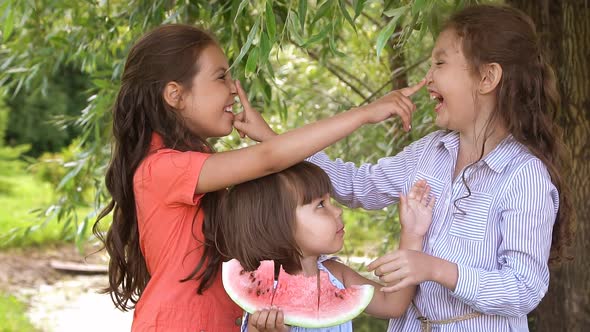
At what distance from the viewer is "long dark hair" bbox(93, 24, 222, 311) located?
2713 millimetres

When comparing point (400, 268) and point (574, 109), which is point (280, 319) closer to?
point (400, 268)

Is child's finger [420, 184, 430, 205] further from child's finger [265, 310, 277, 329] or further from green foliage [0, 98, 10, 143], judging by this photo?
green foliage [0, 98, 10, 143]

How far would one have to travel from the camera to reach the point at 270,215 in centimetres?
245

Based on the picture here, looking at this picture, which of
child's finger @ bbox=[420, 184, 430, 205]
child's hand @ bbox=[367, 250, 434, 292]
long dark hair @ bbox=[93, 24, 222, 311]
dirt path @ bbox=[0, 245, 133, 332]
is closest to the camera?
child's hand @ bbox=[367, 250, 434, 292]

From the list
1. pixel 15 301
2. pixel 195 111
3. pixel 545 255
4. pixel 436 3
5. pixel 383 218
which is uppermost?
pixel 436 3

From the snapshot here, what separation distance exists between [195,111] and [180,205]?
30 cm

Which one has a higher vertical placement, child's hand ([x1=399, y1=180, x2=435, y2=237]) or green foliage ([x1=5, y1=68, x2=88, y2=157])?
child's hand ([x1=399, y1=180, x2=435, y2=237])

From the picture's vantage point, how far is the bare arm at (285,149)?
7.99 feet

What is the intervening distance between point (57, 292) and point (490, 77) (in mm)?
6410

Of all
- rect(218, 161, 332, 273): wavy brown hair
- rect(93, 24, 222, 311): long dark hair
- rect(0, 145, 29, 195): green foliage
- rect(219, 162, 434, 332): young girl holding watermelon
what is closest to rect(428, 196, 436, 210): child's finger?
rect(219, 162, 434, 332): young girl holding watermelon

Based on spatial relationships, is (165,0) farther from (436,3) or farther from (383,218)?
(383,218)

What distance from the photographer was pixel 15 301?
7.38m

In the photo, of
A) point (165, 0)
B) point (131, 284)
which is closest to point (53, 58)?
point (165, 0)

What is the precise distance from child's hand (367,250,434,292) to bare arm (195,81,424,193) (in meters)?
0.37
